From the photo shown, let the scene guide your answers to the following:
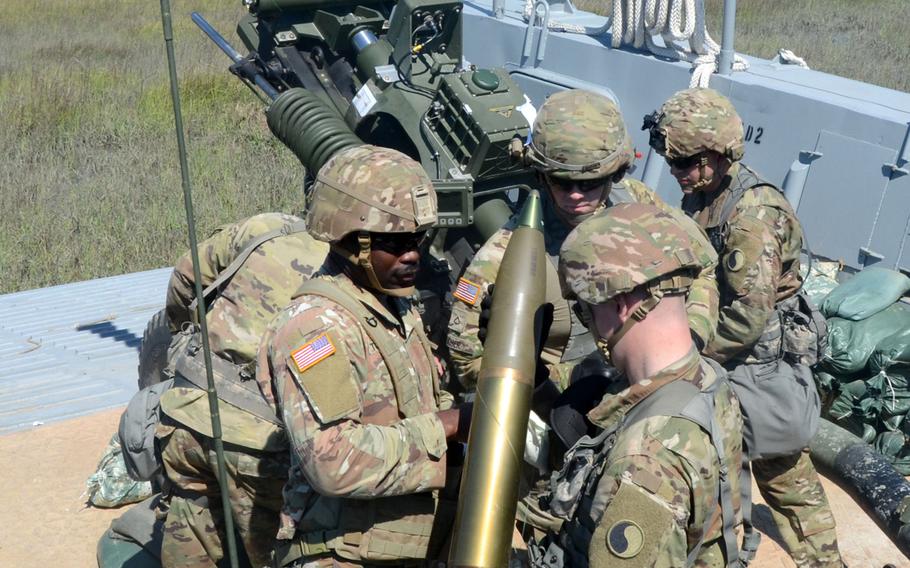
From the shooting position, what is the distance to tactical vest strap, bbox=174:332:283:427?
3.76 meters

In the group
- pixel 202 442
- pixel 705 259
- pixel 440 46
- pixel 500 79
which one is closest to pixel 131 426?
pixel 202 442

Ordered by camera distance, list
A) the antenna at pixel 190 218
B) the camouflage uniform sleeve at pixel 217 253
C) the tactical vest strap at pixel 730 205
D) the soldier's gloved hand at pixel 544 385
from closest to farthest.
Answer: the antenna at pixel 190 218, the soldier's gloved hand at pixel 544 385, the camouflage uniform sleeve at pixel 217 253, the tactical vest strap at pixel 730 205

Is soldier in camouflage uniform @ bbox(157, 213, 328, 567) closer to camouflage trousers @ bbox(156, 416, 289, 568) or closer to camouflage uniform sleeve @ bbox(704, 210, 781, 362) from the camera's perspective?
camouflage trousers @ bbox(156, 416, 289, 568)

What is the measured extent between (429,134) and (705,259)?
317 centimetres

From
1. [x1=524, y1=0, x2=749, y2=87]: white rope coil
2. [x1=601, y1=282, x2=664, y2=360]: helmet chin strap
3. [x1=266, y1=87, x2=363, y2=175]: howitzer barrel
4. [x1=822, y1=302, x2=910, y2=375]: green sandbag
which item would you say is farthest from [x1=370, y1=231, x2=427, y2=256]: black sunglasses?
[x1=524, y1=0, x2=749, y2=87]: white rope coil

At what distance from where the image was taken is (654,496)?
2.35 metres

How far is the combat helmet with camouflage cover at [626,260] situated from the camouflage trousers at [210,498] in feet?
5.19

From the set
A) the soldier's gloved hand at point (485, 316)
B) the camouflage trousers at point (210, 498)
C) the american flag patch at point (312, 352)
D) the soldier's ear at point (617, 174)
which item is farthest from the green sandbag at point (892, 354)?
the american flag patch at point (312, 352)

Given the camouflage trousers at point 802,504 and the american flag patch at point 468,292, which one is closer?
the american flag patch at point 468,292

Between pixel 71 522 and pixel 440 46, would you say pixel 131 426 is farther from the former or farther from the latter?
pixel 440 46

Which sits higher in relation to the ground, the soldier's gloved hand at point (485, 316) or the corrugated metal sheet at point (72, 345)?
the soldier's gloved hand at point (485, 316)

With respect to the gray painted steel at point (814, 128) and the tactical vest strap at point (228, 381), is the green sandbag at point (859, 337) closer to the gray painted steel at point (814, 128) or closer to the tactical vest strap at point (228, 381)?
the gray painted steel at point (814, 128)

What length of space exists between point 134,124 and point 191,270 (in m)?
9.03

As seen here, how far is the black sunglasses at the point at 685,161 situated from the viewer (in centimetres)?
426
